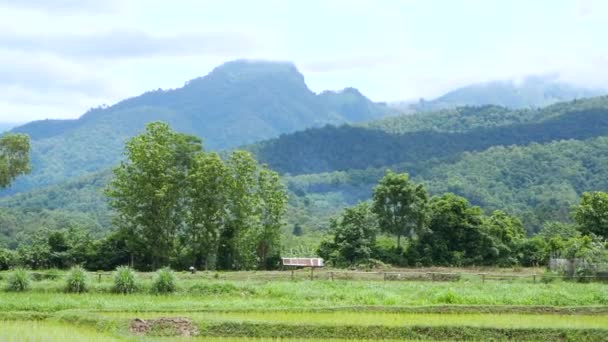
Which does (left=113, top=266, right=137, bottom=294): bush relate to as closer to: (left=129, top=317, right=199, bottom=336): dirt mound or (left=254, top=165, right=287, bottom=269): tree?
(left=129, top=317, right=199, bottom=336): dirt mound

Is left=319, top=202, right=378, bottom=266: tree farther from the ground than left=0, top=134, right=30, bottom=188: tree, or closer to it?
closer to it

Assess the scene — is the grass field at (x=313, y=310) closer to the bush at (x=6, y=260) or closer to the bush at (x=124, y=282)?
the bush at (x=124, y=282)

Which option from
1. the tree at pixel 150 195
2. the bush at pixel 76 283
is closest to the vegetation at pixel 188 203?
the tree at pixel 150 195

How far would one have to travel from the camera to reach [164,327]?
2109cm

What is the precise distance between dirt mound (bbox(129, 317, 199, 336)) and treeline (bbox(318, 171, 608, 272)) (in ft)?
78.1

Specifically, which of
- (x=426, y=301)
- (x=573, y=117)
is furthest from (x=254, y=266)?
(x=573, y=117)

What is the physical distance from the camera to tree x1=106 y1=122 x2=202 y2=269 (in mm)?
42312

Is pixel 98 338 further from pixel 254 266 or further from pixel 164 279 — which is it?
pixel 254 266

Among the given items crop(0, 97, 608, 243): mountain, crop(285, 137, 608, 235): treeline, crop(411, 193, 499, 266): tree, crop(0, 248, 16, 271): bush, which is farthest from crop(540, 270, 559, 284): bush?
crop(285, 137, 608, 235): treeline

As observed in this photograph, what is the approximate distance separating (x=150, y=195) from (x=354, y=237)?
510 inches

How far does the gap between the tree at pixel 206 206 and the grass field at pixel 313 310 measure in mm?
8447

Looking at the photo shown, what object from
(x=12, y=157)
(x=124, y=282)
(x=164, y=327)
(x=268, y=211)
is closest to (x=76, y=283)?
(x=124, y=282)

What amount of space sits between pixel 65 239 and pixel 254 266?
1170 centimetres

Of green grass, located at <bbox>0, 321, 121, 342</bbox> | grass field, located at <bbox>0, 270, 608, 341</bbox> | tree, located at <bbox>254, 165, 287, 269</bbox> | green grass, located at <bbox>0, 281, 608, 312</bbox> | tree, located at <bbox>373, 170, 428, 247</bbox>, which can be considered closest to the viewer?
green grass, located at <bbox>0, 321, 121, 342</bbox>
